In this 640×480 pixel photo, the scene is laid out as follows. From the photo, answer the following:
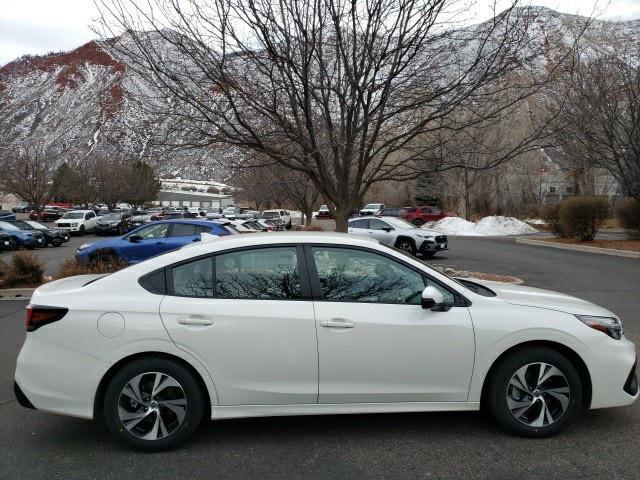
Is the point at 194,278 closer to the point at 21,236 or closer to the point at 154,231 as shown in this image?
the point at 154,231

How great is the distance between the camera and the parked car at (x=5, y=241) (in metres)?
24.3

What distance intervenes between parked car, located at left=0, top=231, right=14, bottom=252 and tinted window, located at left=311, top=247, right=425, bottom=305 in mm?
24763

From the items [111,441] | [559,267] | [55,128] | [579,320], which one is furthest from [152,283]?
[55,128]

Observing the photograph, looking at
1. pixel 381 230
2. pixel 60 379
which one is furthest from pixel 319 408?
pixel 381 230

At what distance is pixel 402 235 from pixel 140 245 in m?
9.06

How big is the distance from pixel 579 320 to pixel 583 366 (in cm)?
34

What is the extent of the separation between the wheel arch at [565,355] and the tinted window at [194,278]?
212cm

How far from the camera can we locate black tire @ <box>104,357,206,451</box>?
373 centimetres

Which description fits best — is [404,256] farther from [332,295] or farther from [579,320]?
[579,320]

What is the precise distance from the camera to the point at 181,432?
3.77m

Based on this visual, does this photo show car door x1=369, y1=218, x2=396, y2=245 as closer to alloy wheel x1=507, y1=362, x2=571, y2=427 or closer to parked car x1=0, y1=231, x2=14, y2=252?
alloy wheel x1=507, y1=362, x2=571, y2=427

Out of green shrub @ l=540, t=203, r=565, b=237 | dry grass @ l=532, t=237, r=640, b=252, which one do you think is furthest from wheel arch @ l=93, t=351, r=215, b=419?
green shrub @ l=540, t=203, r=565, b=237

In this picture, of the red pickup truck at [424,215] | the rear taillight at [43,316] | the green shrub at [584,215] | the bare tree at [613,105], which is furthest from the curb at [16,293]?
the red pickup truck at [424,215]

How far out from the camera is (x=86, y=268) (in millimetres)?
11367
